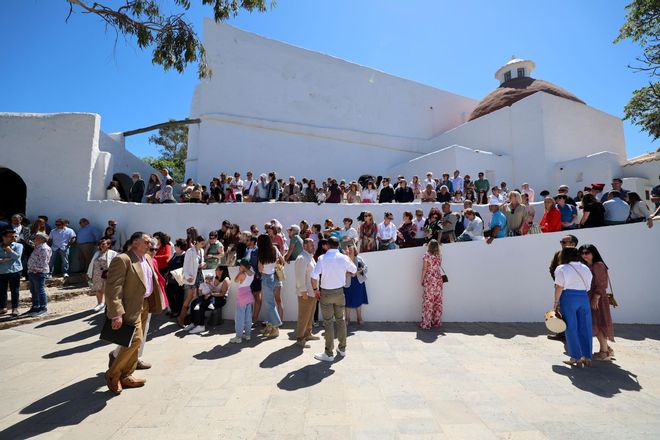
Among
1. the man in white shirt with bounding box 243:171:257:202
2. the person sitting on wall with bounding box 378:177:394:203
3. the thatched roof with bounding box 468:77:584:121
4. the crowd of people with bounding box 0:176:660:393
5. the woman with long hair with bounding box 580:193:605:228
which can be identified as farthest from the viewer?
the thatched roof with bounding box 468:77:584:121

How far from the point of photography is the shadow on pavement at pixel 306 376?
12.7 feet

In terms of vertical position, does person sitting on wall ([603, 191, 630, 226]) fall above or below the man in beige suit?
above

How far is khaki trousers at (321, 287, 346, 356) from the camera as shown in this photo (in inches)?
185

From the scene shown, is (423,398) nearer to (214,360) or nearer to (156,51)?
(214,360)

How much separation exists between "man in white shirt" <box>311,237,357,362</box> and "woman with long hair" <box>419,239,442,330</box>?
232cm

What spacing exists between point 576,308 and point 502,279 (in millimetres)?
2657

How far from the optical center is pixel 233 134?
16141 millimetres

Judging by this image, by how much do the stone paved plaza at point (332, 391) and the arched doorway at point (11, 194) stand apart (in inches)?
404

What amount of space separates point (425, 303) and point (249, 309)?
3378mm

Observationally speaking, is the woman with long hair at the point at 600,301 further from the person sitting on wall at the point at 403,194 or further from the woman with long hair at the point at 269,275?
the person sitting on wall at the point at 403,194

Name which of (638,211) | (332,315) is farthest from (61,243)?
(638,211)

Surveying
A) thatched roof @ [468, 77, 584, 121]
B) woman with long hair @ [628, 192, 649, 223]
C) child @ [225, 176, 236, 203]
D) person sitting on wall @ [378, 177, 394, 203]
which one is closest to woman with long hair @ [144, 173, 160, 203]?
child @ [225, 176, 236, 203]

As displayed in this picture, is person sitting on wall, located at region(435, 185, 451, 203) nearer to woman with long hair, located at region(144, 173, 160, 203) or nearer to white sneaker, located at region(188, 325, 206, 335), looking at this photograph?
white sneaker, located at region(188, 325, 206, 335)

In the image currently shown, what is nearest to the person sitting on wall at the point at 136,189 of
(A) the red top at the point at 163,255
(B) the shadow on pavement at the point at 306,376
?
(A) the red top at the point at 163,255
